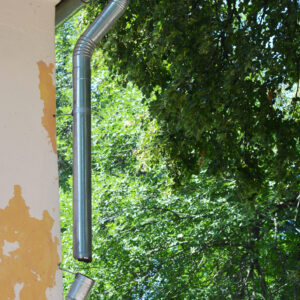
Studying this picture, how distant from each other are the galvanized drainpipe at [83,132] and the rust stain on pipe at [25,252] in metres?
0.10

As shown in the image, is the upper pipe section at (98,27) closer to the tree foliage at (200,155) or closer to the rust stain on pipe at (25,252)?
the rust stain on pipe at (25,252)

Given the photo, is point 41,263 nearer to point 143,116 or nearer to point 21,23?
point 21,23

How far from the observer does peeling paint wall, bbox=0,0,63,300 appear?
2025 millimetres

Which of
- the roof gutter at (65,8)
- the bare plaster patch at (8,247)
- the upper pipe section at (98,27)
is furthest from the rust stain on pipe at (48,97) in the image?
the roof gutter at (65,8)

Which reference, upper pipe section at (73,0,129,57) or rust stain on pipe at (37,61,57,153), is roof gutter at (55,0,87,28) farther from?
rust stain on pipe at (37,61,57,153)

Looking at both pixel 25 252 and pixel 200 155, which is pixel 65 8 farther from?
pixel 200 155

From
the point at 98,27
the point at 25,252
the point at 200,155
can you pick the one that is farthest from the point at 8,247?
the point at 200,155

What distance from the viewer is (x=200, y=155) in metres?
5.80

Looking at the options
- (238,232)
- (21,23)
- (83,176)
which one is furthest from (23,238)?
(238,232)

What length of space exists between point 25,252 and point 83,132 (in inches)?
19.8

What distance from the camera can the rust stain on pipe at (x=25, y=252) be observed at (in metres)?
1.99

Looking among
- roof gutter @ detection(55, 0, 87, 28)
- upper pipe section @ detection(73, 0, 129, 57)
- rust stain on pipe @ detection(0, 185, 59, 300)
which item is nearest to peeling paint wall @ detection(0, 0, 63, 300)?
rust stain on pipe @ detection(0, 185, 59, 300)

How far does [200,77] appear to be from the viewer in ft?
16.2

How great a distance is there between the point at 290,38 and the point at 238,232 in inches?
151
